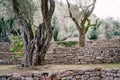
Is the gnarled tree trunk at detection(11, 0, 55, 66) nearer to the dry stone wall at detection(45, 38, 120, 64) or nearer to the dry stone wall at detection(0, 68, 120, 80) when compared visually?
the dry stone wall at detection(45, 38, 120, 64)

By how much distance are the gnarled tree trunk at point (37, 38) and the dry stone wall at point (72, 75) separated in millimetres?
6001

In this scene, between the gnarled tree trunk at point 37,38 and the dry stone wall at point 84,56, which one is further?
the dry stone wall at point 84,56

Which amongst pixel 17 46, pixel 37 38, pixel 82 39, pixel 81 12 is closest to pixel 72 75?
pixel 37 38

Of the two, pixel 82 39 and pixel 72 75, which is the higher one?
pixel 82 39

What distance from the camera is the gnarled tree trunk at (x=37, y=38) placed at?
698 inches

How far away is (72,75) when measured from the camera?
38.9 feet

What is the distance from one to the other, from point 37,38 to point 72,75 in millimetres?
6599

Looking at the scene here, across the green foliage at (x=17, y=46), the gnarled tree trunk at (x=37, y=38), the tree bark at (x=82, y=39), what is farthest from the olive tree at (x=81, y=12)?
the gnarled tree trunk at (x=37, y=38)

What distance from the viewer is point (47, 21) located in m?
17.8

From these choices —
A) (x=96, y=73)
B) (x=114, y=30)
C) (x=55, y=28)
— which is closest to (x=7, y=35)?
(x=55, y=28)

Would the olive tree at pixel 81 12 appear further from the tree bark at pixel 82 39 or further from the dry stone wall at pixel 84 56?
the dry stone wall at pixel 84 56

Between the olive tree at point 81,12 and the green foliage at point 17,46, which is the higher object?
the olive tree at point 81,12

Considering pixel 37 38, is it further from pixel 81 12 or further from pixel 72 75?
pixel 81 12

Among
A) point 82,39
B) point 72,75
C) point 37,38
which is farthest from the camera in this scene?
point 82,39
